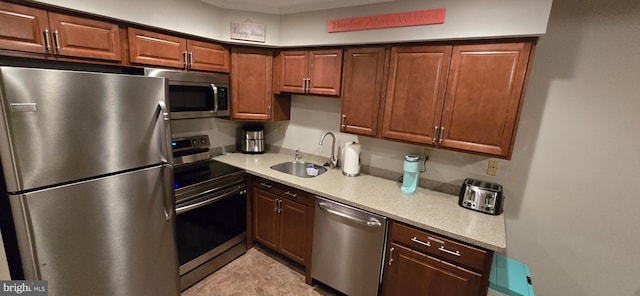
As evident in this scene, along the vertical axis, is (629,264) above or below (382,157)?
below

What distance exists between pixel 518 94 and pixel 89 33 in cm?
263

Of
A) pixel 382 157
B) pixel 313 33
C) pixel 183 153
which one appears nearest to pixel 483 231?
pixel 382 157

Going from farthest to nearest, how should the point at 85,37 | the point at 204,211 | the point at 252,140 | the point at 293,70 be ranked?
1. the point at 252,140
2. the point at 293,70
3. the point at 204,211
4. the point at 85,37

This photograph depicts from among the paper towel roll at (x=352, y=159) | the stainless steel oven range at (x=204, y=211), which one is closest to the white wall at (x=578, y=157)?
the paper towel roll at (x=352, y=159)

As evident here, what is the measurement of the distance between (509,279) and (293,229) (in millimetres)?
1564

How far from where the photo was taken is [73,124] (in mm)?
1213

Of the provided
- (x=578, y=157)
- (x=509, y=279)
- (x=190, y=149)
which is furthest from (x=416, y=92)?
(x=190, y=149)

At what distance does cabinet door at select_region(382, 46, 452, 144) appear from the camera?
68.5 inches

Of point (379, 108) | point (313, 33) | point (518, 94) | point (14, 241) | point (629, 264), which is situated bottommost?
point (629, 264)

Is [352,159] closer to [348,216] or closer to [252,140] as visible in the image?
[348,216]

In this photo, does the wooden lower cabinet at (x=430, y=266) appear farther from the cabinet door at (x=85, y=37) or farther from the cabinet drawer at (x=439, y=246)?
the cabinet door at (x=85, y=37)

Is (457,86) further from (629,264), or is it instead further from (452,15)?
(629,264)

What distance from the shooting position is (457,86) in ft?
5.52

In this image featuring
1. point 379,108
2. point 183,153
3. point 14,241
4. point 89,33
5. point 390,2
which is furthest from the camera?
point 183,153
